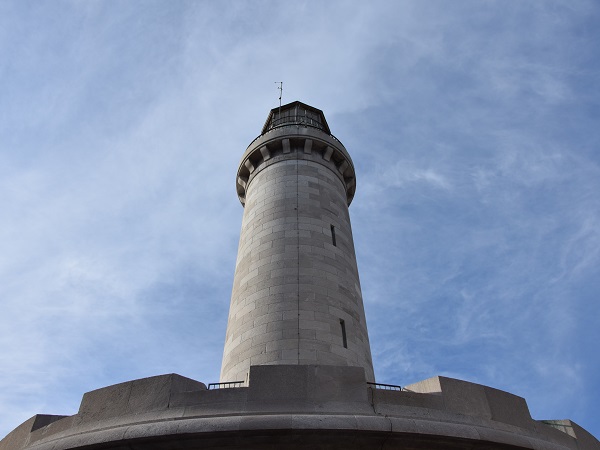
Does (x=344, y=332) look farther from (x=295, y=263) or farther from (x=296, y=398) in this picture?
(x=296, y=398)

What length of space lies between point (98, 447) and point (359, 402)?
5280 mm

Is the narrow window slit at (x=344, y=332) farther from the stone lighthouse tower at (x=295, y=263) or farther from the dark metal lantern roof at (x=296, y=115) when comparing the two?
the dark metal lantern roof at (x=296, y=115)

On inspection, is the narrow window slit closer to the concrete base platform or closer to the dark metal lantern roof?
the concrete base platform

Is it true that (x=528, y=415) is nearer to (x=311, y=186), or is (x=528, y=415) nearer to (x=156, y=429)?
(x=156, y=429)

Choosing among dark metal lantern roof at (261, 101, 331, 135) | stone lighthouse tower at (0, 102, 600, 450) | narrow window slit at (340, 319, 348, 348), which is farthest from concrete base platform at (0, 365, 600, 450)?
dark metal lantern roof at (261, 101, 331, 135)

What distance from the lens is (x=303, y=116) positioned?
26328 mm

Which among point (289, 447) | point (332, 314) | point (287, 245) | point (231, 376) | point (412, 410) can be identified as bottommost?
point (289, 447)

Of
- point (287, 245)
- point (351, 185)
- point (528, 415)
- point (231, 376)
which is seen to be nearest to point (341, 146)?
point (351, 185)

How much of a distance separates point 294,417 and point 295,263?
772cm

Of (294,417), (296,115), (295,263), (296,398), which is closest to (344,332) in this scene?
(295,263)

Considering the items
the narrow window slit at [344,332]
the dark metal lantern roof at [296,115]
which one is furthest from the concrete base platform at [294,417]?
the dark metal lantern roof at [296,115]

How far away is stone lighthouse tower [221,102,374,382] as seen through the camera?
15055mm

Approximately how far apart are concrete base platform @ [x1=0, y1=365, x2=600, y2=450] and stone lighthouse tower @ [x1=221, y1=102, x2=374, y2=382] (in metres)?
3.57

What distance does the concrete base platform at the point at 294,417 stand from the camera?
9.72m
